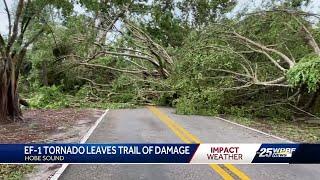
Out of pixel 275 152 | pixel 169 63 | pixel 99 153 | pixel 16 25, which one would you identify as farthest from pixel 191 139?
pixel 169 63

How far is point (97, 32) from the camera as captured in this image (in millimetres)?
29625

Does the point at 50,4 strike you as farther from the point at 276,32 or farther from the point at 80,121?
the point at 276,32

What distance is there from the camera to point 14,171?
8.64 metres

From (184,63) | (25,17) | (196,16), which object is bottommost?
(184,63)

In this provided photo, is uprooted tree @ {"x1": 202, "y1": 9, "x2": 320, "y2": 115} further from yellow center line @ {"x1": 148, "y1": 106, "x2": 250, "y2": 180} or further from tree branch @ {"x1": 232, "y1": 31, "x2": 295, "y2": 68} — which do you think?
yellow center line @ {"x1": 148, "y1": 106, "x2": 250, "y2": 180}

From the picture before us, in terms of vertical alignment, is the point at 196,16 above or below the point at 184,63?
above

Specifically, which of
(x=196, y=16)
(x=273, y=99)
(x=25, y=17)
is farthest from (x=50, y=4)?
(x=196, y=16)

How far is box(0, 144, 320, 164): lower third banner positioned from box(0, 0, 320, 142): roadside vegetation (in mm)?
8580

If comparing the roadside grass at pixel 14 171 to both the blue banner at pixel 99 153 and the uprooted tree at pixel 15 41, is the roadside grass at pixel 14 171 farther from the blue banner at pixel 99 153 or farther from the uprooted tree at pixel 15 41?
the uprooted tree at pixel 15 41

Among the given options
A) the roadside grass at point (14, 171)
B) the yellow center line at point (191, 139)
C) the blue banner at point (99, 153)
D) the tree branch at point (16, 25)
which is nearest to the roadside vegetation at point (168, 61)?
the tree branch at point (16, 25)

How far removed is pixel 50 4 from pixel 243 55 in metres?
9.54

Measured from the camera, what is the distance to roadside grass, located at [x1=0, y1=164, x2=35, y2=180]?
819cm

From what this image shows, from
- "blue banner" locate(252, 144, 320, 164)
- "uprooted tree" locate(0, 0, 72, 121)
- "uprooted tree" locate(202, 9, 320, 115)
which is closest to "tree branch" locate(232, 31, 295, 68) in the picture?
"uprooted tree" locate(202, 9, 320, 115)

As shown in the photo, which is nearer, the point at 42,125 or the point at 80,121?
the point at 42,125
